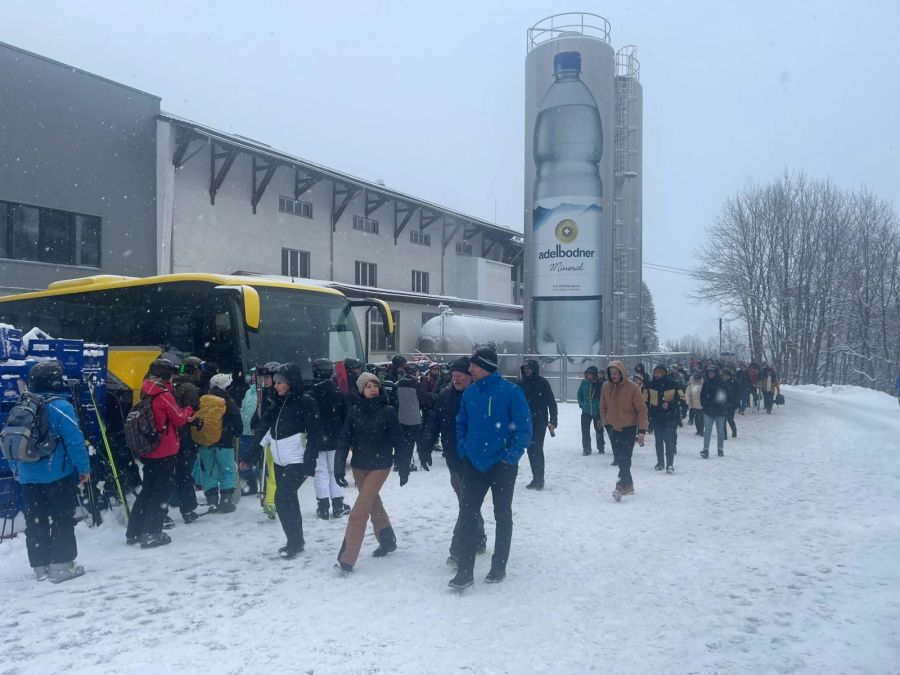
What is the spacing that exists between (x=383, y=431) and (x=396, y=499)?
307 cm

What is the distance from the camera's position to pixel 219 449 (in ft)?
26.4

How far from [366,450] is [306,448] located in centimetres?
70

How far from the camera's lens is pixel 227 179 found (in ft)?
87.4

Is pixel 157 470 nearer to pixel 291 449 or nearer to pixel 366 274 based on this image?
pixel 291 449

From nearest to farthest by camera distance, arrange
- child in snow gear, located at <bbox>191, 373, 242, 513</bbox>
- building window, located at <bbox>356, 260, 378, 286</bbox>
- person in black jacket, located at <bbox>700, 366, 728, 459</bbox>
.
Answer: child in snow gear, located at <bbox>191, 373, 242, 513</bbox> → person in black jacket, located at <bbox>700, 366, 728, 459</bbox> → building window, located at <bbox>356, 260, 378, 286</bbox>

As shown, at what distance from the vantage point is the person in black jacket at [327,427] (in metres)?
7.11

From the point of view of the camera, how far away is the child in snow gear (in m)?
7.83

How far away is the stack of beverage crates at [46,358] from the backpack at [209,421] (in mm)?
1077

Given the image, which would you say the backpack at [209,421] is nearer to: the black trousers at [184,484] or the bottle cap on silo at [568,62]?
the black trousers at [184,484]

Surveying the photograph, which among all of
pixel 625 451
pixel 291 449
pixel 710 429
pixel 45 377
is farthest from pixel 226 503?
pixel 710 429

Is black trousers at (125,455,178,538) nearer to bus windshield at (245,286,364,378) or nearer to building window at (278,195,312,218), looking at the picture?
bus windshield at (245,286,364,378)

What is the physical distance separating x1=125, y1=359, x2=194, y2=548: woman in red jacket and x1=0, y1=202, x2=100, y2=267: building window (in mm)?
17699

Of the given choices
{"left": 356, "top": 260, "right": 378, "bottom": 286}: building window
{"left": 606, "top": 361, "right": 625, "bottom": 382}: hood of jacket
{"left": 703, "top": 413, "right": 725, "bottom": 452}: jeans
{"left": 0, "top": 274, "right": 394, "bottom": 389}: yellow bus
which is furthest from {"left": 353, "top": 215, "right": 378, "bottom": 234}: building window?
{"left": 606, "top": 361, "right": 625, "bottom": 382}: hood of jacket

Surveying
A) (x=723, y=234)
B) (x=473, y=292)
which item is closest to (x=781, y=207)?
(x=723, y=234)
